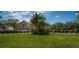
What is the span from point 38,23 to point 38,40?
0.27 metres

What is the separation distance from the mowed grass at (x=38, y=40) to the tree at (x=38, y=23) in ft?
0.28

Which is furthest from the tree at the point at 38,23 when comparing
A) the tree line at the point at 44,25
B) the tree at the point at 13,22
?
the tree at the point at 13,22

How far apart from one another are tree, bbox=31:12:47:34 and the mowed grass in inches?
3.3

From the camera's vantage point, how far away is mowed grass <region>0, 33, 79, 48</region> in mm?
3209

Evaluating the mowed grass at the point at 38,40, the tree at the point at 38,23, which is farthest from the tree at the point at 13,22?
the tree at the point at 38,23

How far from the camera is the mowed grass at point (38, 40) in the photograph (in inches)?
126

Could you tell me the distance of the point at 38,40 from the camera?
3.23m

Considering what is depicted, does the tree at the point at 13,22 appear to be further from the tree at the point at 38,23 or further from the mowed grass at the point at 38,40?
A: the tree at the point at 38,23

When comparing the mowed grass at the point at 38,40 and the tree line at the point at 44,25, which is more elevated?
the tree line at the point at 44,25

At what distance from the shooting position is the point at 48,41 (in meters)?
3.23

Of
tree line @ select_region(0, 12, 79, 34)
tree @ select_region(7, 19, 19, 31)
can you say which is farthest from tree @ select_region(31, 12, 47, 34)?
tree @ select_region(7, 19, 19, 31)
